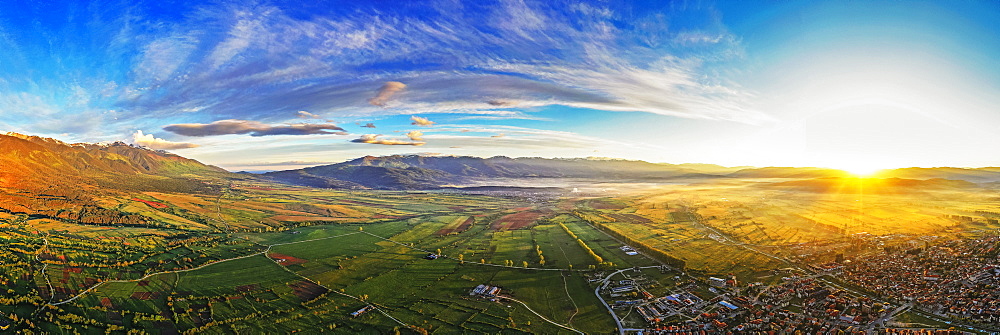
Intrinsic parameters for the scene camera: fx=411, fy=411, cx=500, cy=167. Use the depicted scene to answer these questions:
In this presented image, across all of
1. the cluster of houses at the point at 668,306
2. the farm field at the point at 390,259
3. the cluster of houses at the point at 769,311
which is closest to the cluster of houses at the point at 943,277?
the cluster of houses at the point at 769,311

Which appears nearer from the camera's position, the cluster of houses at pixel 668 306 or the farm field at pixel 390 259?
the cluster of houses at pixel 668 306

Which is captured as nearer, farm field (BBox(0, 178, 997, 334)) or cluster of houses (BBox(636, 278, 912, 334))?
cluster of houses (BBox(636, 278, 912, 334))

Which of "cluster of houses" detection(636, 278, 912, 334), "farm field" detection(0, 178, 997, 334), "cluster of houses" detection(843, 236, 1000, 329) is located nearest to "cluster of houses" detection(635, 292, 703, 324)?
"cluster of houses" detection(636, 278, 912, 334)

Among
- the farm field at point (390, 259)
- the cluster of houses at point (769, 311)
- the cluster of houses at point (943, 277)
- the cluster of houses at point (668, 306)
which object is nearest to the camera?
the cluster of houses at point (769, 311)

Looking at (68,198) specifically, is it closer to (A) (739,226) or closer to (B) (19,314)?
(B) (19,314)

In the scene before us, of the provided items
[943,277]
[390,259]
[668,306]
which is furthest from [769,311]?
[390,259]

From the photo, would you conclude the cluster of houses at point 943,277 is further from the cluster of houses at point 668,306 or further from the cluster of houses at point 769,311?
the cluster of houses at point 668,306

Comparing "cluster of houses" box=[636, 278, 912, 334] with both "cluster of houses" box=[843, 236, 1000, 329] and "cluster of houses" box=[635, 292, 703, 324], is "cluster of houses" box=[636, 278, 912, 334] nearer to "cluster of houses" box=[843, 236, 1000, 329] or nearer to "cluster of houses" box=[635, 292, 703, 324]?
"cluster of houses" box=[635, 292, 703, 324]

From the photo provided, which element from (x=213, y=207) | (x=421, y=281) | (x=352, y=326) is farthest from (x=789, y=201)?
(x=213, y=207)
